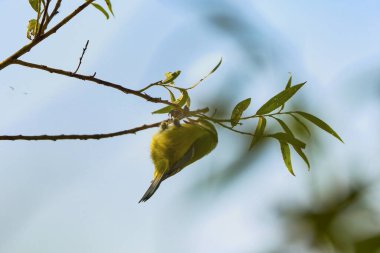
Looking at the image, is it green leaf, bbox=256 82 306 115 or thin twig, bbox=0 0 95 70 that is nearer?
thin twig, bbox=0 0 95 70

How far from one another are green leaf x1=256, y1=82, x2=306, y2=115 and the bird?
0.59m

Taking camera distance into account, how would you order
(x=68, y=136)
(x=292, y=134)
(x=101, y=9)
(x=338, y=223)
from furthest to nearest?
(x=101, y=9), (x=292, y=134), (x=68, y=136), (x=338, y=223)

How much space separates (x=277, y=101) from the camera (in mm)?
1829

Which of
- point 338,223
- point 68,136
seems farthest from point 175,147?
point 338,223

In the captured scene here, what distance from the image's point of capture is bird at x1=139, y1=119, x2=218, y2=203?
251 cm

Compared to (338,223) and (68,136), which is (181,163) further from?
(338,223)

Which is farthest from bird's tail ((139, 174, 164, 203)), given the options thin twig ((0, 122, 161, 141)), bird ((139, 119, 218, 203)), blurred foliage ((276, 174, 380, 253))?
blurred foliage ((276, 174, 380, 253))

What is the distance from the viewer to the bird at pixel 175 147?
8.25ft

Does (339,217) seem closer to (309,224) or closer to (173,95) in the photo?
(309,224)

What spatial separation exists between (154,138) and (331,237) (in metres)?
2.32

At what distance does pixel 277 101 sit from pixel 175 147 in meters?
0.95

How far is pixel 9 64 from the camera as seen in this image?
161cm

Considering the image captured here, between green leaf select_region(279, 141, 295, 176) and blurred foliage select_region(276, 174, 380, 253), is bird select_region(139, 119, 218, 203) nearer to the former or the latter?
green leaf select_region(279, 141, 295, 176)

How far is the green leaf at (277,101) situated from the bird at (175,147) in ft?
1.94
